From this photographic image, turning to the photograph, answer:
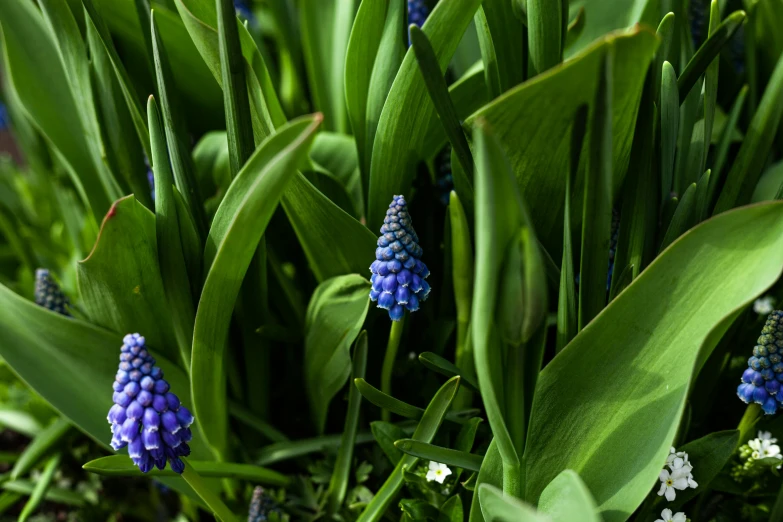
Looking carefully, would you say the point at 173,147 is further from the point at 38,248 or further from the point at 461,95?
the point at 38,248

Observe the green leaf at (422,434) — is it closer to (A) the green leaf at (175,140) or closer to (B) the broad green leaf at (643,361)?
(B) the broad green leaf at (643,361)

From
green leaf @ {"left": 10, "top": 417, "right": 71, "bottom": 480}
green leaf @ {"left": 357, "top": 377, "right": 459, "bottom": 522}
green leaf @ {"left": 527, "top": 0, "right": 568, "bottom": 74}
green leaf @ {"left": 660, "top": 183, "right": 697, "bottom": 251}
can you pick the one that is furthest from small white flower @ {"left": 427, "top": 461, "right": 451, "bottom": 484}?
green leaf @ {"left": 10, "top": 417, "right": 71, "bottom": 480}

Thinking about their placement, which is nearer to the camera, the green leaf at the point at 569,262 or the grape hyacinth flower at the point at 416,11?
the green leaf at the point at 569,262

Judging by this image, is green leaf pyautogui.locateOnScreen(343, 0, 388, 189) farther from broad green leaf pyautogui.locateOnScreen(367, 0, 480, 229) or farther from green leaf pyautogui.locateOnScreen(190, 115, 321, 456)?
green leaf pyautogui.locateOnScreen(190, 115, 321, 456)

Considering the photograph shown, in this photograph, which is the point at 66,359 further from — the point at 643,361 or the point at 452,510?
the point at 643,361

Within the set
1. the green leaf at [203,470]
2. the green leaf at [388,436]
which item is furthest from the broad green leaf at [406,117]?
the green leaf at [203,470]

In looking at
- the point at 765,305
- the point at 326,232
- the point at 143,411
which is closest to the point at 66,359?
the point at 143,411
